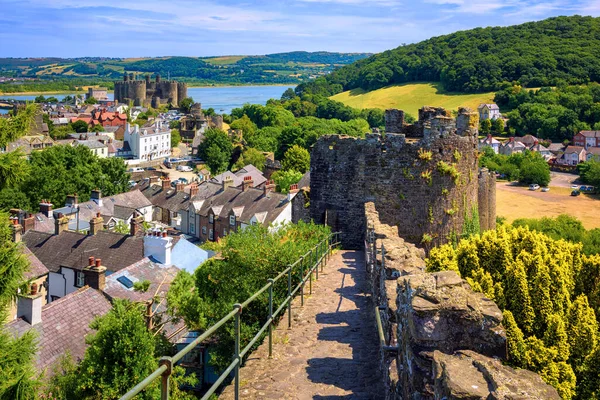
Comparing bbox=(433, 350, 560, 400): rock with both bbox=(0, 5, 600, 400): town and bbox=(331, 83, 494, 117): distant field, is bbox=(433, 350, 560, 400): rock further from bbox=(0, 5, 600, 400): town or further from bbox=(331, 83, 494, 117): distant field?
bbox=(331, 83, 494, 117): distant field

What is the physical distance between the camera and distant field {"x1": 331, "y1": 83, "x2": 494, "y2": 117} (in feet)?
423

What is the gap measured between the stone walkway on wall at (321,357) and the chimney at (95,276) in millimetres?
9801

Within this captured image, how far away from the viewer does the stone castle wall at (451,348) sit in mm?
3475

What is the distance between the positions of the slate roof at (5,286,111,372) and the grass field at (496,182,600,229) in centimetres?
5105

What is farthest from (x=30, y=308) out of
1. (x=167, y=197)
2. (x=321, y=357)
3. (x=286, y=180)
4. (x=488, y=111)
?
(x=488, y=111)

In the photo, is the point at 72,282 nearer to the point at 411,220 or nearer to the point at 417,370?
the point at 411,220

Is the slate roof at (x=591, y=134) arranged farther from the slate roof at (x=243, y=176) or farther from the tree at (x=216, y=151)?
the slate roof at (x=243, y=176)

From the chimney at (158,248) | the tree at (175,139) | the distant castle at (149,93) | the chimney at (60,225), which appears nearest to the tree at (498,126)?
the tree at (175,139)

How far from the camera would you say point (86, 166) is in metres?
51.2

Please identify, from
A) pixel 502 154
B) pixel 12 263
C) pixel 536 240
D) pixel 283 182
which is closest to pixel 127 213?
pixel 283 182

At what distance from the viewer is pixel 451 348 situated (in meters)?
4.24

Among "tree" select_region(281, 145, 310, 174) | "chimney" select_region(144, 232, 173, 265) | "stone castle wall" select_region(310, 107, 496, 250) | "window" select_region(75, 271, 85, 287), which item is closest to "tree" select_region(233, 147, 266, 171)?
"tree" select_region(281, 145, 310, 174)

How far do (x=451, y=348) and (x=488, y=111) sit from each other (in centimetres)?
12453

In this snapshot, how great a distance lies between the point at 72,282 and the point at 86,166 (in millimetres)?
28012
